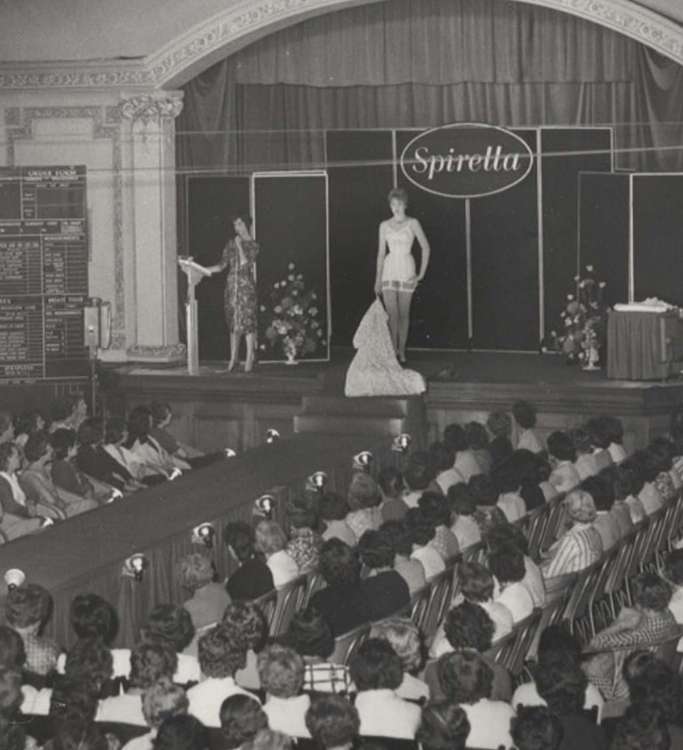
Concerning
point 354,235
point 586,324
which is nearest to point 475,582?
point 586,324

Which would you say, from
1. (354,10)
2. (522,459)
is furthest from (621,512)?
(354,10)

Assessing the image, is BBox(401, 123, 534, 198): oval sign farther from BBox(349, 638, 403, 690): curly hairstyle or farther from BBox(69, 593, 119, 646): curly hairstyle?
BBox(349, 638, 403, 690): curly hairstyle

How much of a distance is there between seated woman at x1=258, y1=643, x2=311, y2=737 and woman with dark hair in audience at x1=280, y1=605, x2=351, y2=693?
2.17 ft

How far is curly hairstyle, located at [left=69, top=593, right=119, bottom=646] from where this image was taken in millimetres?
6328

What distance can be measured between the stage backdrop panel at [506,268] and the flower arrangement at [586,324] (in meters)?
0.93

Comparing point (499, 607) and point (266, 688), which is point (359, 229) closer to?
point (499, 607)

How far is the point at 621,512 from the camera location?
8.46 meters

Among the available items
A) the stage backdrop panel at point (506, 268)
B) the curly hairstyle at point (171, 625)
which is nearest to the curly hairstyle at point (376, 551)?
the curly hairstyle at point (171, 625)

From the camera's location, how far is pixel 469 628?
6156mm

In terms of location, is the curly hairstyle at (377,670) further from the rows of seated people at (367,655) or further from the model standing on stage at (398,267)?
the model standing on stage at (398,267)

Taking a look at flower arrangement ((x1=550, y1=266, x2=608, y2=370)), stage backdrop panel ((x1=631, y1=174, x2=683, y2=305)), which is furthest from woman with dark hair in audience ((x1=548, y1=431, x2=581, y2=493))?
stage backdrop panel ((x1=631, y1=174, x2=683, y2=305))

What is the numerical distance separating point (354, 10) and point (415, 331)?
2.94 m

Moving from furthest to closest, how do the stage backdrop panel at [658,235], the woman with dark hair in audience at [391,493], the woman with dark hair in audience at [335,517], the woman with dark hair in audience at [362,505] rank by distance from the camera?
the stage backdrop panel at [658,235] < the woman with dark hair in audience at [391,493] < the woman with dark hair in audience at [362,505] < the woman with dark hair in audience at [335,517]

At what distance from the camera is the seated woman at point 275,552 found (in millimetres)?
7605
